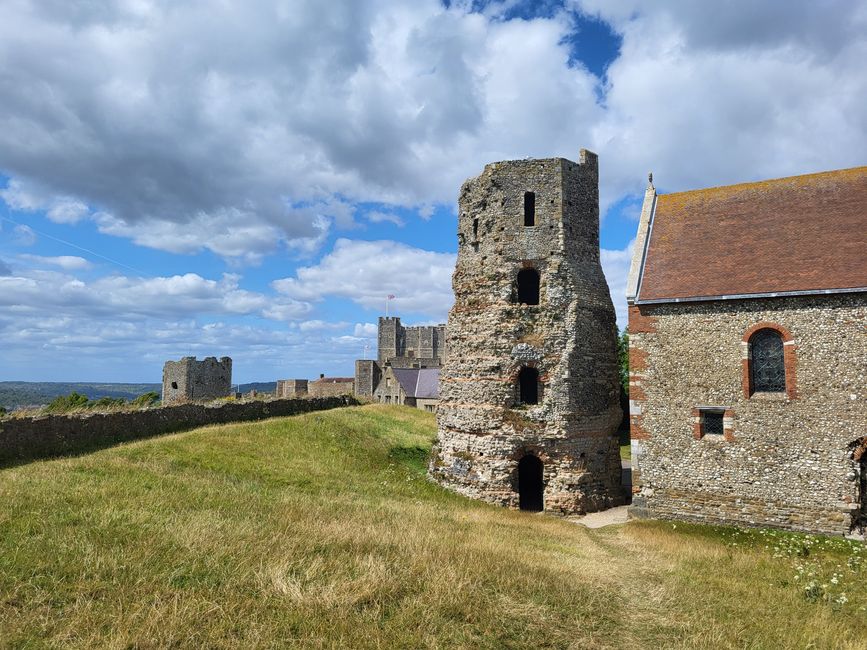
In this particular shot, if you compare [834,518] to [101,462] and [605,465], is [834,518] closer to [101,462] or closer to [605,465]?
[605,465]

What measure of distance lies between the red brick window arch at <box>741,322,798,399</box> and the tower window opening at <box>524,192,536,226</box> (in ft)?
23.7

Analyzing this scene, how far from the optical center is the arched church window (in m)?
14.6

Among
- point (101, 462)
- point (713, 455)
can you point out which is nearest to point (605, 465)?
point (713, 455)

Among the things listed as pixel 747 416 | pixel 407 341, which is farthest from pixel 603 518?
pixel 407 341

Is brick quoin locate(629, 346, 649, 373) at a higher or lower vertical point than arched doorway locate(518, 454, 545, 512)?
higher

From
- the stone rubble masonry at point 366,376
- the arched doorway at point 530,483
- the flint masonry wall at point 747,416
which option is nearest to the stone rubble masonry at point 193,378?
the stone rubble masonry at point 366,376

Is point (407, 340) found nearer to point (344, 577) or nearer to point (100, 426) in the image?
point (100, 426)

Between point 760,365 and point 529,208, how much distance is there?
8.25 metres

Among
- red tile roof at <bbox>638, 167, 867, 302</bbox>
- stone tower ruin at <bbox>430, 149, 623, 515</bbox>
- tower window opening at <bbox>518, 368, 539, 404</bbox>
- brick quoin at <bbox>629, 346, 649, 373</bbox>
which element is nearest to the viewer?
red tile roof at <bbox>638, 167, 867, 302</bbox>

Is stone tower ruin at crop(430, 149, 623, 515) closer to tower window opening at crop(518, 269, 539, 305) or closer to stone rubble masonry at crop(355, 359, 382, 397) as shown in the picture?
tower window opening at crop(518, 269, 539, 305)

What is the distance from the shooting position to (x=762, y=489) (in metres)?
14.5

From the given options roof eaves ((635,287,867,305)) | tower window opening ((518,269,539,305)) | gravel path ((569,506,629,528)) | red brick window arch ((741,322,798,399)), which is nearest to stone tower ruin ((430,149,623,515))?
gravel path ((569,506,629,528))

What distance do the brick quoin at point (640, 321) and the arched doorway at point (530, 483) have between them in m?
5.51

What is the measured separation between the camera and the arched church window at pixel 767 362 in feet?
48.0
